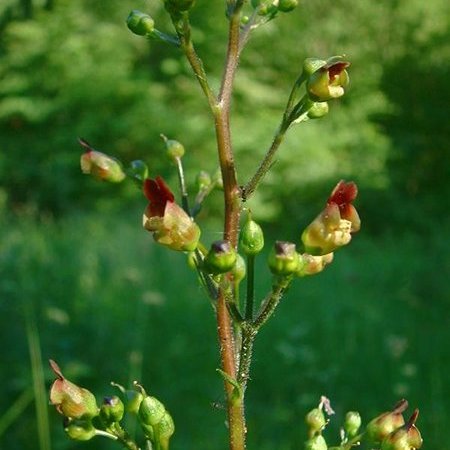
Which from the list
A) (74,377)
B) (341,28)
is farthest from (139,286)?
(341,28)

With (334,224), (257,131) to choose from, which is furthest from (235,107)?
(334,224)

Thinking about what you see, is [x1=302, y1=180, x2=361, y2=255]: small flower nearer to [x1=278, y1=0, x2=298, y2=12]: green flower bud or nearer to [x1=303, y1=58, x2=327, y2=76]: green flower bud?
[x1=303, y1=58, x2=327, y2=76]: green flower bud

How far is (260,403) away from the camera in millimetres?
4582

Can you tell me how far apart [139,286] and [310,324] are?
44.0 inches

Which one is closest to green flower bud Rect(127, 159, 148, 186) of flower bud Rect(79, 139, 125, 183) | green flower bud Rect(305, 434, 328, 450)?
flower bud Rect(79, 139, 125, 183)

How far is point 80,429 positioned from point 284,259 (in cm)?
41

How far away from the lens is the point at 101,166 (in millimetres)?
1349

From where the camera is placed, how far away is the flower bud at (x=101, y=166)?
4.42 ft

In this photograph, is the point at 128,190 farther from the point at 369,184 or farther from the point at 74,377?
the point at 74,377

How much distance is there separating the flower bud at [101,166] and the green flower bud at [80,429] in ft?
1.16

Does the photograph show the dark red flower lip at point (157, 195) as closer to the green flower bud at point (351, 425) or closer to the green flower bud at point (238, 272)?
the green flower bud at point (238, 272)

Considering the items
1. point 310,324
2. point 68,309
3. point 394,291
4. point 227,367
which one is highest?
point 227,367

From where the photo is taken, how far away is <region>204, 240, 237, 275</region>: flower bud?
1.09 metres

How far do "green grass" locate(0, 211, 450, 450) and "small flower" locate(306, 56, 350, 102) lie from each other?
86.9 inches
